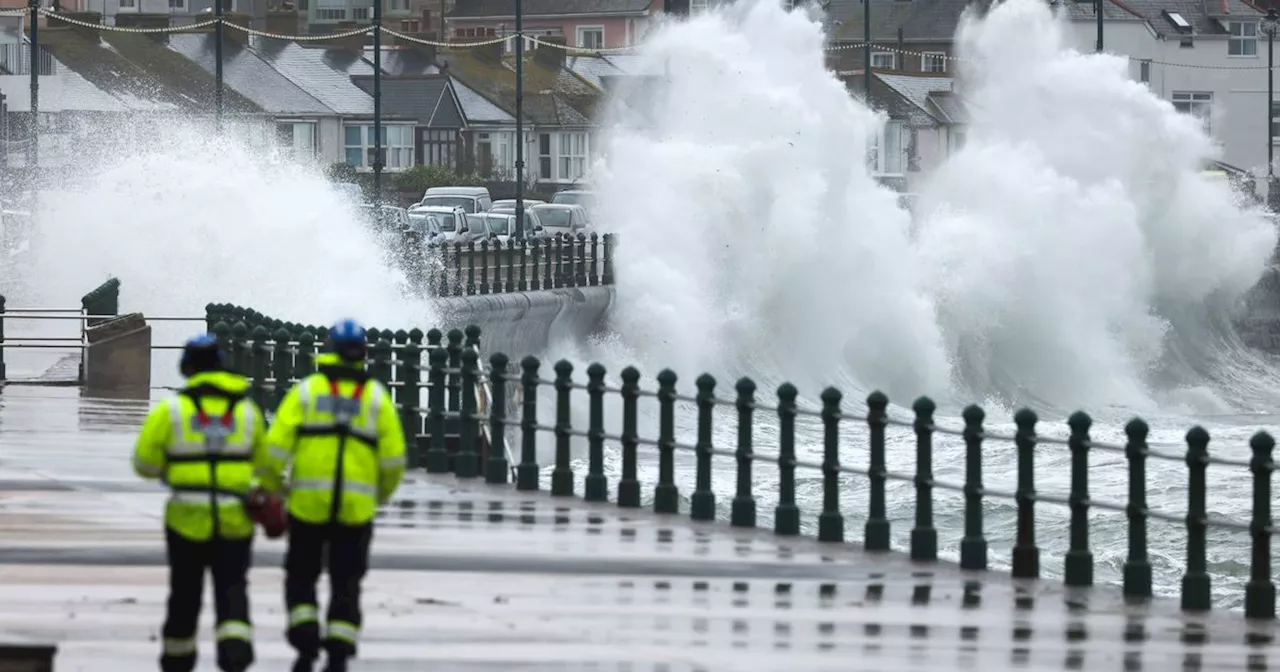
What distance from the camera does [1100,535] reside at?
35.2 metres

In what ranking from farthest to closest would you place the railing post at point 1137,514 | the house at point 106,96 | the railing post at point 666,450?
the house at point 106,96
the railing post at point 666,450
the railing post at point 1137,514

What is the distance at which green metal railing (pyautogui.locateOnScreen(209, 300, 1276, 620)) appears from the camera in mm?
13711

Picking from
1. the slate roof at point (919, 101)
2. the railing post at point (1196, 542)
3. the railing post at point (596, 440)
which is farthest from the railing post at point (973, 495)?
the slate roof at point (919, 101)

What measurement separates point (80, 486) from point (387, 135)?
7279 cm

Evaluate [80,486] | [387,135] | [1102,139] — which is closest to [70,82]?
[387,135]

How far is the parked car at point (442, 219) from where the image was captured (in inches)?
2118

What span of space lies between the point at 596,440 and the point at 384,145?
72.6 metres

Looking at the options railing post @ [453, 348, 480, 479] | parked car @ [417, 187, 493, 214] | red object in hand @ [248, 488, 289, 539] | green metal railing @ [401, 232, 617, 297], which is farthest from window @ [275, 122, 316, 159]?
red object in hand @ [248, 488, 289, 539]

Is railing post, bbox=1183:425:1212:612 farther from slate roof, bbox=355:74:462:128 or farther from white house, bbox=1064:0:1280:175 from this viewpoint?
white house, bbox=1064:0:1280:175

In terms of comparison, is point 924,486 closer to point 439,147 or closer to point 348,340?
point 348,340

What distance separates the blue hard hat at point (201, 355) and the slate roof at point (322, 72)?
77270 millimetres

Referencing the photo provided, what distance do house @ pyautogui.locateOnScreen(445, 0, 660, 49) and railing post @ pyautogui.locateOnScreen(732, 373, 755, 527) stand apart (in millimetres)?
95145

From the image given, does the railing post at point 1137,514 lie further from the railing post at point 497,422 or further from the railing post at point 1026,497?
the railing post at point 497,422

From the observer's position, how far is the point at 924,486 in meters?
15.0
